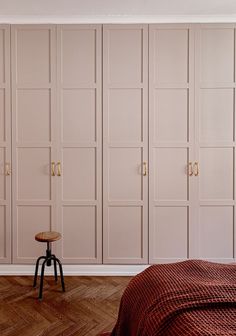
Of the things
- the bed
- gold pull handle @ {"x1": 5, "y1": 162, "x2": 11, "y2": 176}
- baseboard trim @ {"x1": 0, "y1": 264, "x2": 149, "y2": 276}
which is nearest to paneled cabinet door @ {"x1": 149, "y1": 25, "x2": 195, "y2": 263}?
baseboard trim @ {"x1": 0, "y1": 264, "x2": 149, "y2": 276}

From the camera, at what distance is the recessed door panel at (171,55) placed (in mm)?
2791

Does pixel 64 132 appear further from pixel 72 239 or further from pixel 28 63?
pixel 72 239

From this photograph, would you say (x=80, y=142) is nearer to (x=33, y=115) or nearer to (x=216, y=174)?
(x=33, y=115)

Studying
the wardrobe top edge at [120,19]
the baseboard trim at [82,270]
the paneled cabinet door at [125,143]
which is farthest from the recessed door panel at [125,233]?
the wardrobe top edge at [120,19]

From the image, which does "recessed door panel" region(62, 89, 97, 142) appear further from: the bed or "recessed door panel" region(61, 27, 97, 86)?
the bed

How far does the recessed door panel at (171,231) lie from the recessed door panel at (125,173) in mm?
323

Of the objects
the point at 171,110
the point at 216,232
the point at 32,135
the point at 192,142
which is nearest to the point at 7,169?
the point at 32,135

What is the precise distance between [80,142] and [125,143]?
0.46 meters

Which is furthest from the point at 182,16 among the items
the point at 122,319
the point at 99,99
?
the point at 122,319

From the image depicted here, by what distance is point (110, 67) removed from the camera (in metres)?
2.80

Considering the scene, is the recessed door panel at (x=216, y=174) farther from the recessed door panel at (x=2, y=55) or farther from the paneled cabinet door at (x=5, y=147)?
the recessed door panel at (x=2, y=55)

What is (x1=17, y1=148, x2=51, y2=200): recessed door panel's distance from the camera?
9.29 ft

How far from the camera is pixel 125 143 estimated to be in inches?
111

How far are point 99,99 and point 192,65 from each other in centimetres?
100
